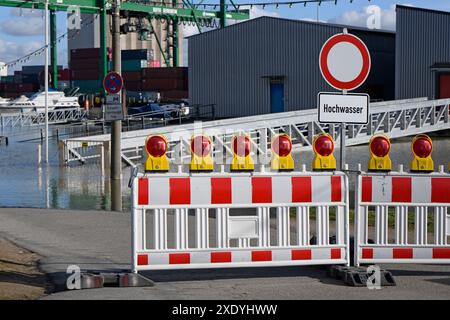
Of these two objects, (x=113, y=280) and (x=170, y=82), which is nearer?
(x=113, y=280)

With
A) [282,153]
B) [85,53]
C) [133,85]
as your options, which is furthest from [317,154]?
[85,53]

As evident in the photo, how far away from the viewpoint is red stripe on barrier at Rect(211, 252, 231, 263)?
7.97 meters


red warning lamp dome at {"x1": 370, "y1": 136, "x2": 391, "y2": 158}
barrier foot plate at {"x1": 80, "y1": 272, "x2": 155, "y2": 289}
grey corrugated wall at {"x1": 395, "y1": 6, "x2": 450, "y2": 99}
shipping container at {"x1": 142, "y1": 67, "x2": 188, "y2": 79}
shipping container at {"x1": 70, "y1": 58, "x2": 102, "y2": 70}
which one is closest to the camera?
barrier foot plate at {"x1": 80, "y1": 272, "x2": 155, "y2": 289}

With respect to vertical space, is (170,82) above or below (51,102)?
above

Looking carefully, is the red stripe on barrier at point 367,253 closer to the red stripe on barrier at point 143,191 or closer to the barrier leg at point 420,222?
the barrier leg at point 420,222

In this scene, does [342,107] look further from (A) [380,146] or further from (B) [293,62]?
(B) [293,62]

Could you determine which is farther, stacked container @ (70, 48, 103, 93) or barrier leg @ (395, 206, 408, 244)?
stacked container @ (70, 48, 103, 93)

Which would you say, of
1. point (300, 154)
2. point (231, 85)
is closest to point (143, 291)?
point (300, 154)

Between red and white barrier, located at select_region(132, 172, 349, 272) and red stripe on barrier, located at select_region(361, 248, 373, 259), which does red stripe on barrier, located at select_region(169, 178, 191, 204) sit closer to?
red and white barrier, located at select_region(132, 172, 349, 272)

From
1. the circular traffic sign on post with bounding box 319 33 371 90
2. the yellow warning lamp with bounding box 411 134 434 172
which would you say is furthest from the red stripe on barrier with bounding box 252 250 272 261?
the circular traffic sign on post with bounding box 319 33 371 90

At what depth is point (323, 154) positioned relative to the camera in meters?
8.44

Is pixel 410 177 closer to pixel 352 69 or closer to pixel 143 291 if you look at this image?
pixel 352 69

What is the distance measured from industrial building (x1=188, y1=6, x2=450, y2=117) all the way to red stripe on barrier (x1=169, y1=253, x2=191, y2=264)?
37.0 meters

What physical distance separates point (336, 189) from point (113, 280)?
2305 mm
